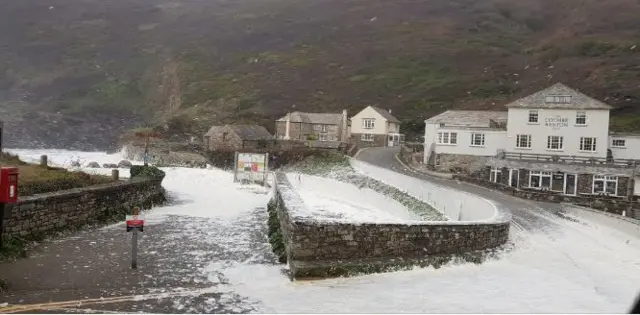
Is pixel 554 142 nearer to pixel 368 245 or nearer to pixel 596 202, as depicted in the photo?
pixel 596 202

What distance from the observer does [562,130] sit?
4928 centimetres

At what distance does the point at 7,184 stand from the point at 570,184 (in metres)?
41.9

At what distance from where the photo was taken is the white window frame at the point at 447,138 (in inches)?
2101

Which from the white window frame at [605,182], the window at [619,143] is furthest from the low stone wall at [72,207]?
the window at [619,143]

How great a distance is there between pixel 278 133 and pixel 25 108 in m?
79.9

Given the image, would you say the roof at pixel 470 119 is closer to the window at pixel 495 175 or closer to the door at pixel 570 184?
the window at pixel 495 175

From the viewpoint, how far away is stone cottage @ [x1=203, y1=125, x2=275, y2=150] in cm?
7062

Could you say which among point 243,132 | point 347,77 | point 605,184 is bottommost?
point 605,184

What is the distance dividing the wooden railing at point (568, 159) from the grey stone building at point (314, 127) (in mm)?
35703

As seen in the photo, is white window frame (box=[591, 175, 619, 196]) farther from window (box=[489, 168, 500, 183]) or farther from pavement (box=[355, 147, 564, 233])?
pavement (box=[355, 147, 564, 233])

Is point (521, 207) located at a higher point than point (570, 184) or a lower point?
lower

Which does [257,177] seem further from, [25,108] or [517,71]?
[517,71]

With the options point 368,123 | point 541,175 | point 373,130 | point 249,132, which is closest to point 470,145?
point 541,175

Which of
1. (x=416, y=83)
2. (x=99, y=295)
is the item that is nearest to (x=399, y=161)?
(x=99, y=295)
